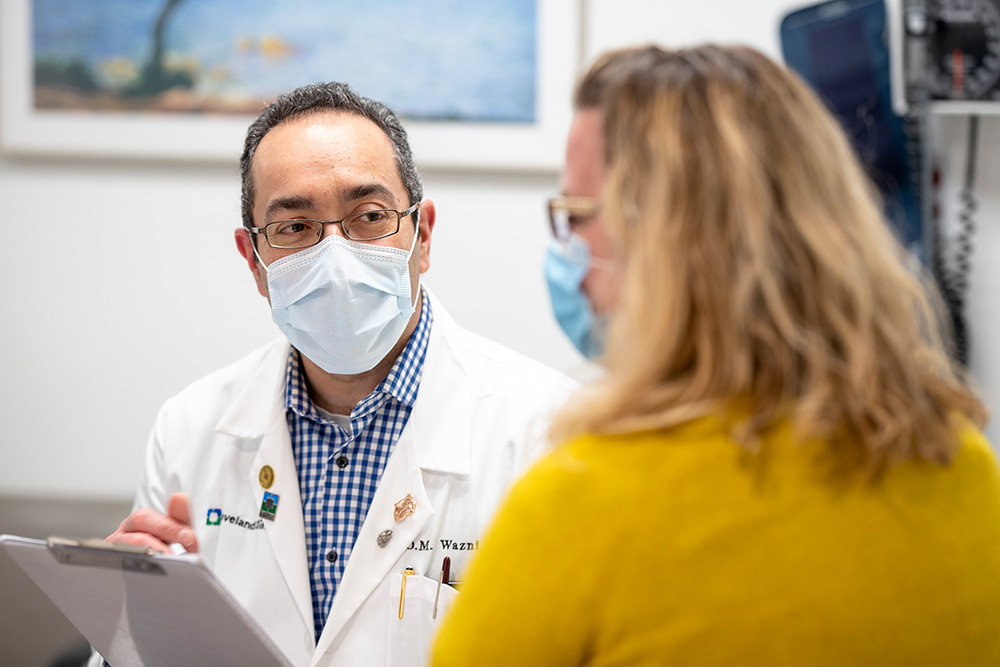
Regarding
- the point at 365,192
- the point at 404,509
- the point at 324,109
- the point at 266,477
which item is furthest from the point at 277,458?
the point at 324,109

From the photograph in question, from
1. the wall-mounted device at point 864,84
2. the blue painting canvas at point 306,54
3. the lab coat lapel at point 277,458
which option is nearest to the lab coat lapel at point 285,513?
the lab coat lapel at point 277,458

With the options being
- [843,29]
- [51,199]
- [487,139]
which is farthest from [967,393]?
[51,199]

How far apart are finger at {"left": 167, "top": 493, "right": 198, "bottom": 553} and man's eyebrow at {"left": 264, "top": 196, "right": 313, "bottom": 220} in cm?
47

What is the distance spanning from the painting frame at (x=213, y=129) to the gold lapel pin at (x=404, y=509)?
819 millimetres

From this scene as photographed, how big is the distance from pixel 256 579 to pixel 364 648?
0.72 ft

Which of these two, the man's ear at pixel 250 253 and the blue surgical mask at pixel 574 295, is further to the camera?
the man's ear at pixel 250 253

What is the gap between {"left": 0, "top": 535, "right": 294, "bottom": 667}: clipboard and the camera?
83cm

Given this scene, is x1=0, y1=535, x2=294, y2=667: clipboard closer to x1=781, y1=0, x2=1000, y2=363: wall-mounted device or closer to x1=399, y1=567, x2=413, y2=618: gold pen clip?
x1=399, y1=567, x2=413, y2=618: gold pen clip

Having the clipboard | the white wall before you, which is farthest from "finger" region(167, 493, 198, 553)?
the white wall

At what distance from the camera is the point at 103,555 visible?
0.85m

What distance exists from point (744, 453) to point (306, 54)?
1.47 m

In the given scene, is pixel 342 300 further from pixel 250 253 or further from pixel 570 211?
pixel 570 211

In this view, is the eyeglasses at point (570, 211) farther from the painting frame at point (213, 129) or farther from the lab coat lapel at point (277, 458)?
the painting frame at point (213, 129)

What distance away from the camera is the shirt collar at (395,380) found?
1.28m
